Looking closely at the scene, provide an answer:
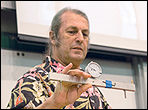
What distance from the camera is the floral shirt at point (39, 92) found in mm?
747

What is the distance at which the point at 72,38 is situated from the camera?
96 centimetres

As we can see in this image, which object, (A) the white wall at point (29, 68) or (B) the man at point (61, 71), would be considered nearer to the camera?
(B) the man at point (61, 71)

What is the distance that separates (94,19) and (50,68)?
1000 mm

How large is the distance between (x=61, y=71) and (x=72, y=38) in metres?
0.20

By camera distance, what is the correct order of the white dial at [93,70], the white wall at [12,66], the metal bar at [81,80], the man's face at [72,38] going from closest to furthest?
the metal bar at [81,80]
the white dial at [93,70]
the man's face at [72,38]
the white wall at [12,66]

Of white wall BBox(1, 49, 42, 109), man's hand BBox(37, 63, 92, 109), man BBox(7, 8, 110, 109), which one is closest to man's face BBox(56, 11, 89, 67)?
man BBox(7, 8, 110, 109)

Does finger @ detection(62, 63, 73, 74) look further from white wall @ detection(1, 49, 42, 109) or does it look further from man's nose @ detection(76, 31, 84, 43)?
white wall @ detection(1, 49, 42, 109)

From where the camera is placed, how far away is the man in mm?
650

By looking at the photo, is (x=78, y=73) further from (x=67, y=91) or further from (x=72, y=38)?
(x=72, y=38)

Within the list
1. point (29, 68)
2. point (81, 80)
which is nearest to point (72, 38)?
point (81, 80)

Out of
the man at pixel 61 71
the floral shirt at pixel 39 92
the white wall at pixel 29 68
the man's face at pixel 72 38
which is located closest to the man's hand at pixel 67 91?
the man at pixel 61 71

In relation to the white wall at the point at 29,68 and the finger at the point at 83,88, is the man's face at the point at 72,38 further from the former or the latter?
the white wall at the point at 29,68

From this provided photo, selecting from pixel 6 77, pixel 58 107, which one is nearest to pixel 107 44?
pixel 6 77

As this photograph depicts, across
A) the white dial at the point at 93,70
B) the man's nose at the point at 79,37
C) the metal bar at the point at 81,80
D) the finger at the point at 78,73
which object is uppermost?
the man's nose at the point at 79,37
